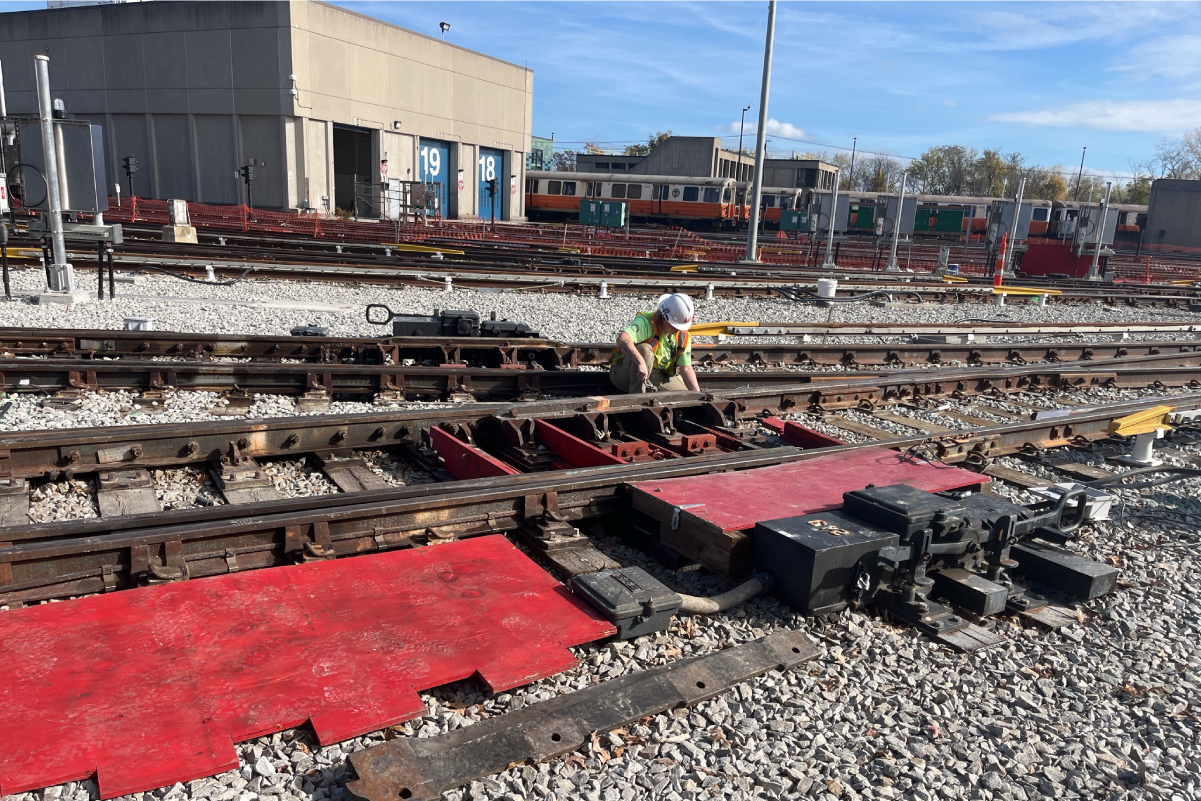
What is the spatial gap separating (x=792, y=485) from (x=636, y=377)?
79.0 inches

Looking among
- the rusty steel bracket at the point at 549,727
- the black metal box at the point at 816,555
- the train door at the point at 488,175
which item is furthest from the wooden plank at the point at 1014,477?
the train door at the point at 488,175

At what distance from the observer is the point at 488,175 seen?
1902 inches

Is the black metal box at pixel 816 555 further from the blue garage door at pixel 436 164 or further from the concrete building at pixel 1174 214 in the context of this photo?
the concrete building at pixel 1174 214

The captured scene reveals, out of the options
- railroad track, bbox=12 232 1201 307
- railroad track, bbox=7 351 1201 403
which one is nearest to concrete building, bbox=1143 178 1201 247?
railroad track, bbox=12 232 1201 307

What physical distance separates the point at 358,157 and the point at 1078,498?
150 ft

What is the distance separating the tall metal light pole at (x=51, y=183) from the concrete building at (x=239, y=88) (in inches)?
927

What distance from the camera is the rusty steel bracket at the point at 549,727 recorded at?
2.43 m

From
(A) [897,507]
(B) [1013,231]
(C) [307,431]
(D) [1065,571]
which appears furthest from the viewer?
(B) [1013,231]

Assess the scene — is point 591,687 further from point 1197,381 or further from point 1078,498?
point 1197,381

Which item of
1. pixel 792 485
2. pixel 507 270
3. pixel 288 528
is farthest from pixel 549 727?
pixel 507 270

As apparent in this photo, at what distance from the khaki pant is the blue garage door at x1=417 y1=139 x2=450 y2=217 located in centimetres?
3825

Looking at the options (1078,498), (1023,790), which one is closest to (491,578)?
(1023,790)

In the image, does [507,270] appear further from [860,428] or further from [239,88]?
[239,88]

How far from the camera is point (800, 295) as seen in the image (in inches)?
684
